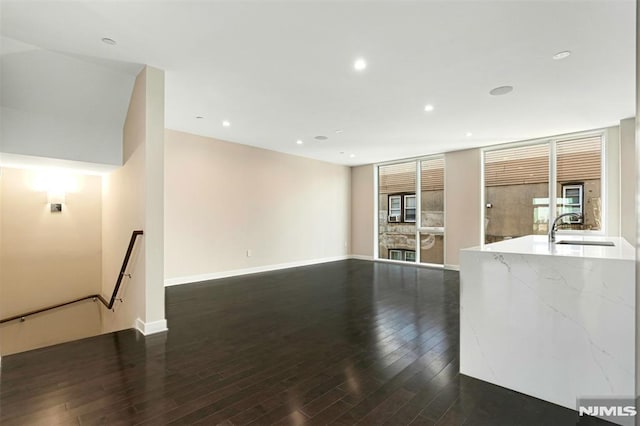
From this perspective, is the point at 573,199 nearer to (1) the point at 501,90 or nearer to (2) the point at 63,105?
(1) the point at 501,90

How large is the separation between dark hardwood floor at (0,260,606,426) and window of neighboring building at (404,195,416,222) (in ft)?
14.3

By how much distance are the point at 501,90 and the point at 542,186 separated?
11.6 ft

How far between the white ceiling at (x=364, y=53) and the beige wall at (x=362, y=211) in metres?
4.07

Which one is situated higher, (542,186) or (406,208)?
(542,186)

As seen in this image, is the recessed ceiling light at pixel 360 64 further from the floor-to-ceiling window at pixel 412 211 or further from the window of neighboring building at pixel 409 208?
the window of neighboring building at pixel 409 208

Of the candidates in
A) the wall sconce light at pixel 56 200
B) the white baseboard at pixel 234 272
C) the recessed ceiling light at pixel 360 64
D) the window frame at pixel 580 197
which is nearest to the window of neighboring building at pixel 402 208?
the white baseboard at pixel 234 272

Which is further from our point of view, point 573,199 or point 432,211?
point 432,211

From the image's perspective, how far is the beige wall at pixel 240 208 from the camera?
548 centimetres

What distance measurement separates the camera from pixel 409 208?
26.9ft

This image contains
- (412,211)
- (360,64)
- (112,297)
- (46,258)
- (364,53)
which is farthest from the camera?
(412,211)

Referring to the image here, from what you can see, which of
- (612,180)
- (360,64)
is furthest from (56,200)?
(612,180)

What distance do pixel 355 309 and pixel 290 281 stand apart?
2.09 m

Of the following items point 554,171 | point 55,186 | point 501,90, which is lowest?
point 55,186

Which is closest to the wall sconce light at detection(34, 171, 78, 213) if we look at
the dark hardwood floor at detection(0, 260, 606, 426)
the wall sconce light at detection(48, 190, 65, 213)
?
the wall sconce light at detection(48, 190, 65, 213)
